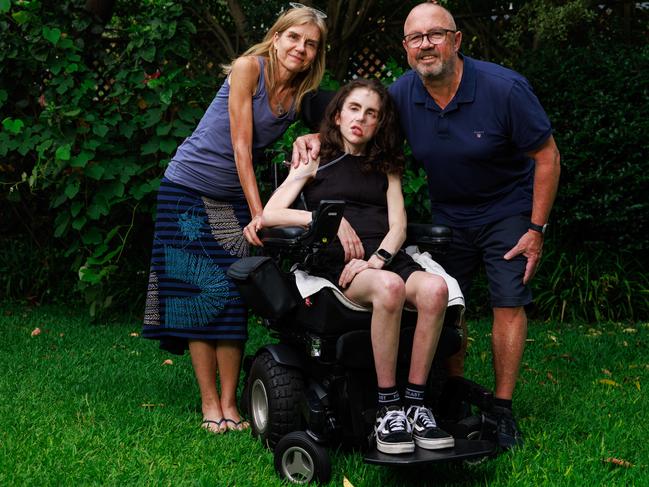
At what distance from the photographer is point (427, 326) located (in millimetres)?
3047

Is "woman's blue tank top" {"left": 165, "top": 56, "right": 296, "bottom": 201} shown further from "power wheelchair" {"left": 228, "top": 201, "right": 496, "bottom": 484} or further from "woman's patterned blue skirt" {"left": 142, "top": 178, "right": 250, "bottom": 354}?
"power wheelchair" {"left": 228, "top": 201, "right": 496, "bottom": 484}

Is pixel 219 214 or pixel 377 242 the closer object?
pixel 377 242

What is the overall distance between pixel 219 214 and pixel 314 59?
2.40 feet

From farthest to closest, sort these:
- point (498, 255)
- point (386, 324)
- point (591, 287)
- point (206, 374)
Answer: point (591, 287) < point (206, 374) < point (498, 255) < point (386, 324)

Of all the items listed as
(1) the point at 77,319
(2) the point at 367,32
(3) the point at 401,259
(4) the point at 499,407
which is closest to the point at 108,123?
(1) the point at 77,319

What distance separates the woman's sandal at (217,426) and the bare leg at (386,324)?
35.1 inches

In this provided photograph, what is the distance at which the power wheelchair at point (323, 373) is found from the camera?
3031mm

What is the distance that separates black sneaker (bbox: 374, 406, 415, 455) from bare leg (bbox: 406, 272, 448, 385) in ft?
0.53

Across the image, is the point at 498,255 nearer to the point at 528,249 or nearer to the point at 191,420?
the point at 528,249

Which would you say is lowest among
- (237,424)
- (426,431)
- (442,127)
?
(237,424)

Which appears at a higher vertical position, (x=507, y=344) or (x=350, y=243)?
(x=350, y=243)

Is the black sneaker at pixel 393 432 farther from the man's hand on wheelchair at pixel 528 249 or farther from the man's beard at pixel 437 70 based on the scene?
the man's beard at pixel 437 70

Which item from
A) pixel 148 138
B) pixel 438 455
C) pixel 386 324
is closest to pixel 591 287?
pixel 148 138

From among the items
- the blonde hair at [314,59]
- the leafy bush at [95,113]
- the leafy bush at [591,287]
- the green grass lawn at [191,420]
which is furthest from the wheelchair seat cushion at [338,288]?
the leafy bush at [591,287]
